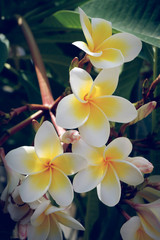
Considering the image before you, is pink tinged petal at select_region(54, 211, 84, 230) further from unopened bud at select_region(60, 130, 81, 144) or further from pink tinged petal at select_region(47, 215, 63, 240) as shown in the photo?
unopened bud at select_region(60, 130, 81, 144)

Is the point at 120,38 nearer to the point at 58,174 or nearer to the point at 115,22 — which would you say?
the point at 115,22

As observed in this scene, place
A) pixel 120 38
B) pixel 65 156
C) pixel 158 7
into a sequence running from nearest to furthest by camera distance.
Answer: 1. pixel 65 156
2. pixel 120 38
3. pixel 158 7

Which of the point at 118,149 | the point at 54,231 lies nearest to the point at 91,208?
the point at 54,231

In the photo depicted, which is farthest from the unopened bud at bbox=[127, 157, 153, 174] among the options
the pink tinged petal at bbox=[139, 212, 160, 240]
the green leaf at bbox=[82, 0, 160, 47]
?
the green leaf at bbox=[82, 0, 160, 47]

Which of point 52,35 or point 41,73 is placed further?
point 52,35

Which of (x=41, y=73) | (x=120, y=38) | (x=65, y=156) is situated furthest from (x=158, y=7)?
(x=65, y=156)

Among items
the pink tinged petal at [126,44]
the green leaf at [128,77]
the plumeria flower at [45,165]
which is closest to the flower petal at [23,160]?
the plumeria flower at [45,165]
